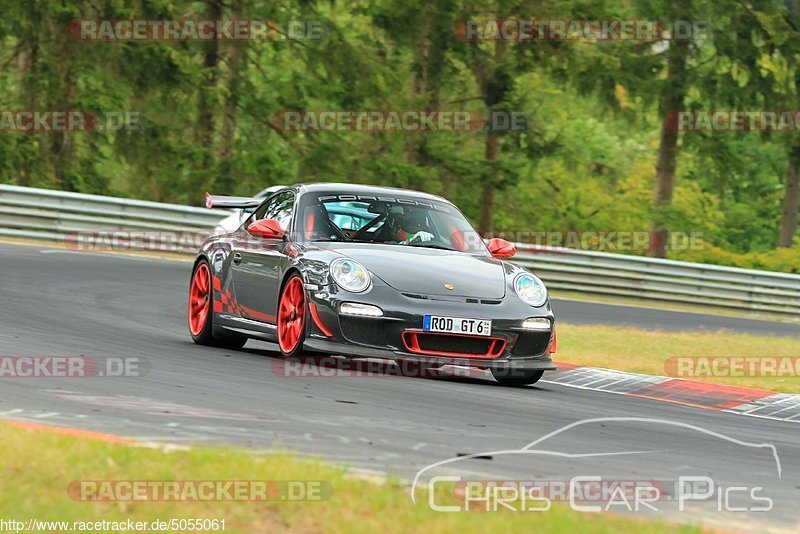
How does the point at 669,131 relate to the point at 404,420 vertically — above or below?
above

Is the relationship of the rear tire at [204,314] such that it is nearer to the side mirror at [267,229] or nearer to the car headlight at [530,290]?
the side mirror at [267,229]

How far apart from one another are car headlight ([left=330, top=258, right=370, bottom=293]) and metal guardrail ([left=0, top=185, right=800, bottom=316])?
45.3 ft

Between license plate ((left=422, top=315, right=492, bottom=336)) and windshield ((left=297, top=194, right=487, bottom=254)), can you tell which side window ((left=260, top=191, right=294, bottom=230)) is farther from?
license plate ((left=422, top=315, right=492, bottom=336))

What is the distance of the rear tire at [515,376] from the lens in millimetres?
10031

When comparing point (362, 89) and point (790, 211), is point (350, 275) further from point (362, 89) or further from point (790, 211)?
point (790, 211)

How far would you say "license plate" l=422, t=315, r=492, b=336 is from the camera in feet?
31.2

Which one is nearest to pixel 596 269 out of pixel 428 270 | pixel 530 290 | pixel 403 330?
pixel 530 290

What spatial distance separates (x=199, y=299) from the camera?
11.9 m

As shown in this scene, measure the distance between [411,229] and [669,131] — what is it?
25.0 meters

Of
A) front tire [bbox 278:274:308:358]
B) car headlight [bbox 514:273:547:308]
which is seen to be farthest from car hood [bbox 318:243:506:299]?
front tire [bbox 278:274:308:358]

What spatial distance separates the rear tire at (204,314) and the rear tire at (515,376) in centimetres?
241

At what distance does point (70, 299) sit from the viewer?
14.3 m

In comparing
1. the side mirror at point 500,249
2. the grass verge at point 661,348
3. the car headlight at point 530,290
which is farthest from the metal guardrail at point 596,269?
the car headlight at point 530,290

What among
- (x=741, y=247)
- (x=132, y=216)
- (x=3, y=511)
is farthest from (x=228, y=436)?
(x=741, y=247)
